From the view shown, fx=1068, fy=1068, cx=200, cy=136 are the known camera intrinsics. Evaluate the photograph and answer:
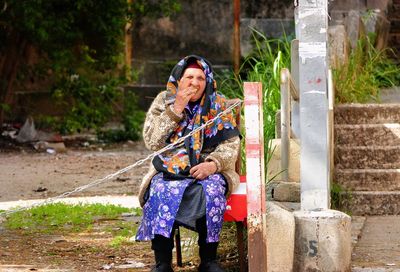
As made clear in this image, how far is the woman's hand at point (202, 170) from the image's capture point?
6.36 meters

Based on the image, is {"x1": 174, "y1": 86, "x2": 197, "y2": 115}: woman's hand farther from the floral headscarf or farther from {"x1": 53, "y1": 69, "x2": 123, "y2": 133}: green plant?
{"x1": 53, "y1": 69, "x2": 123, "y2": 133}: green plant

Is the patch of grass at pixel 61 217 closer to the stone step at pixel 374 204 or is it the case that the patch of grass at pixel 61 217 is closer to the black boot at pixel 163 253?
the stone step at pixel 374 204

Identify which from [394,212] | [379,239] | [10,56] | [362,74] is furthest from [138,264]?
[10,56]

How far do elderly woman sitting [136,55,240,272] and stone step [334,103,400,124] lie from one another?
3.36 m

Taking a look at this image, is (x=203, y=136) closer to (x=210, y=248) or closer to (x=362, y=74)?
(x=210, y=248)

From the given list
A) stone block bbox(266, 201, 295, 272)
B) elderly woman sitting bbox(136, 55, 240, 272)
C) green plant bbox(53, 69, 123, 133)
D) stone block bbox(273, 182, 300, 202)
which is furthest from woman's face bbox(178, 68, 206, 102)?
green plant bbox(53, 69, 123, 133)

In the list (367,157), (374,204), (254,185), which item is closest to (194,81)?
(254,185)

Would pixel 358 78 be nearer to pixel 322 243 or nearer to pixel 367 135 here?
pixel 367 135

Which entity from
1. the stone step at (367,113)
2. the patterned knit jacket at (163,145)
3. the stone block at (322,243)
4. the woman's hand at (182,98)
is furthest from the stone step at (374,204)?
the woman's hand at (182,98)

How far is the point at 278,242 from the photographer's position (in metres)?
6.26

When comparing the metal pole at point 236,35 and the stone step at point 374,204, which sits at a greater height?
the metal pole at point 236,35

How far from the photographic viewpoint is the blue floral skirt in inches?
246

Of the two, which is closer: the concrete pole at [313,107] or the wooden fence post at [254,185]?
the wooden fence post at [254,185]

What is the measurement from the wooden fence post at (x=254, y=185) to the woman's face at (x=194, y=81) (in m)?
0.63
